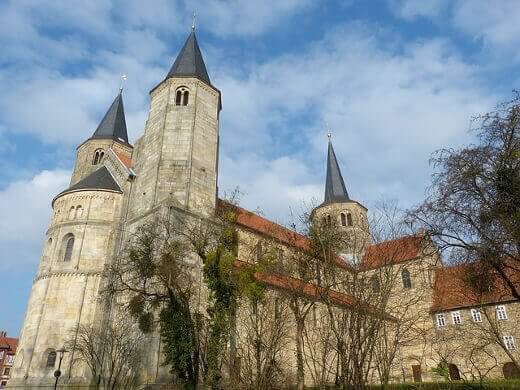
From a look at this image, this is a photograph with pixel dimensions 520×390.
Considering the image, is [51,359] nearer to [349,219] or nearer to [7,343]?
[349,219]

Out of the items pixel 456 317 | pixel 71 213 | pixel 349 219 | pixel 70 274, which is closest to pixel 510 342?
pixel 456 317

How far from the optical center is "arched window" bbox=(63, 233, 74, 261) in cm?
2588

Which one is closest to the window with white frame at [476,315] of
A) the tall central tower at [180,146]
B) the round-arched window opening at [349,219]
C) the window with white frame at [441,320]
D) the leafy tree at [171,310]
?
the window with white frame at [441,320]

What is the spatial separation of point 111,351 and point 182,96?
1620 centimetres

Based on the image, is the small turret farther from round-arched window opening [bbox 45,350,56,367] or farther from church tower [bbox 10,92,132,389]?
round-arched window opening [bbox 45,350,56,367]

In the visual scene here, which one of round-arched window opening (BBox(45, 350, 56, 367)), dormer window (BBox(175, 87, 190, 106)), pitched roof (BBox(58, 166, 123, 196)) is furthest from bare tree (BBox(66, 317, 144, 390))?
dormer window (BBox(175, 87, 190, 106))

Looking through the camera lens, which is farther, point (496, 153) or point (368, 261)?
point (368, 261)

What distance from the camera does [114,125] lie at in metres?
41.1

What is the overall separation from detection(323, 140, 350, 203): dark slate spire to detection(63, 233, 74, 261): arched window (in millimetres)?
26355

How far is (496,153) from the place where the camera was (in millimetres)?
10617

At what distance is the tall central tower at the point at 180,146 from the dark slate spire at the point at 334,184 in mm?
19468

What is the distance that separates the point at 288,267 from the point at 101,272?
12734mm

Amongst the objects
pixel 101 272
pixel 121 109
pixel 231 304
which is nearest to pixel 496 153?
pixel 231 304

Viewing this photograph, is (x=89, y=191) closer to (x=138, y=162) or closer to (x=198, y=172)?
(x=138, y=162)
